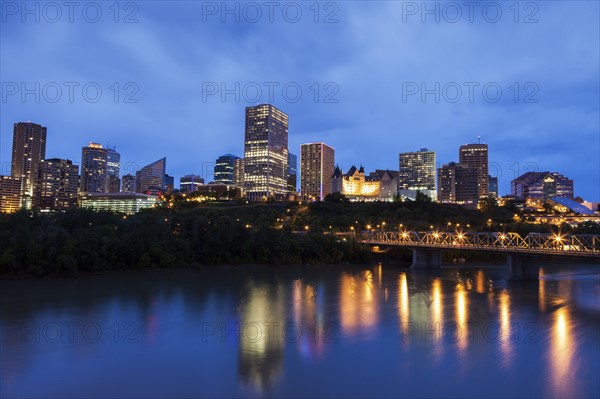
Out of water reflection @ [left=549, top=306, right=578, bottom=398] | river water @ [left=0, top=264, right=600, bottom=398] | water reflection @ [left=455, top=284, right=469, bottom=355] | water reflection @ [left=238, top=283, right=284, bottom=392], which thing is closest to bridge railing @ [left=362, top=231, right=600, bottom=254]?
river water @ [left=0, top=264, right=600, bottom=398]

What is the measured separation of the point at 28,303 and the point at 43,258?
14.1 m

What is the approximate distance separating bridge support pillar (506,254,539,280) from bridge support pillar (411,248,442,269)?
15.9m

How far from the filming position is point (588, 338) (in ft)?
85.5

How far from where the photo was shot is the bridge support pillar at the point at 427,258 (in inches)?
2651

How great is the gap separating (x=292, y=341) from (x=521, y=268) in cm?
3683

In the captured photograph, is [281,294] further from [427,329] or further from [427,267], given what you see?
[427,267]

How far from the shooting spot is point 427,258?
2680 inches

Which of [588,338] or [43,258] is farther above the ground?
[43,258]

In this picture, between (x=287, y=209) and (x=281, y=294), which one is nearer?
(x=281, y=294)

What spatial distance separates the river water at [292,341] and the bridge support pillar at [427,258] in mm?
21404

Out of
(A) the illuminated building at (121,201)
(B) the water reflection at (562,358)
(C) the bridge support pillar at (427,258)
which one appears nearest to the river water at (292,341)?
(B) the water reflection at (562,358)

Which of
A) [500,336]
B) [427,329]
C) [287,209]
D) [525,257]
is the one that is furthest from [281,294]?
[287,209]

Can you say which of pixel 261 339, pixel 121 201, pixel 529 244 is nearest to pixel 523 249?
pixel 529 244

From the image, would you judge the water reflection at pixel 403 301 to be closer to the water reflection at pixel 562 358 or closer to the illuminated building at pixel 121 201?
the water reflection at pixel 562 358
